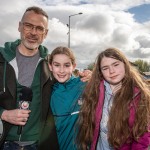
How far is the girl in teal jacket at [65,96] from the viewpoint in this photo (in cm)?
433

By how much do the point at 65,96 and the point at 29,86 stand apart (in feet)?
1.62

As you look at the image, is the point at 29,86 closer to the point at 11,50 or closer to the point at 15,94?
the point at 15,94

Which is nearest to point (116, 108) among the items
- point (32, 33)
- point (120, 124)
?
point (120, 124)

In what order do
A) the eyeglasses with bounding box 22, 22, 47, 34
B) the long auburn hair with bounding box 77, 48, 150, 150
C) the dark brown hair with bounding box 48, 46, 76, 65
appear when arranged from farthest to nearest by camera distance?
the eyeglasses with bounding box 22, 22, 47, 34, the dark brown hair with bounding box 48, 46, 76, 65, the long auburn hair with bounding box 77, 48, 150, 150

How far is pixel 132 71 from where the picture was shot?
14.4ft

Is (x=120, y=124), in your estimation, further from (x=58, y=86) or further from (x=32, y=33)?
(x=32, y=33)

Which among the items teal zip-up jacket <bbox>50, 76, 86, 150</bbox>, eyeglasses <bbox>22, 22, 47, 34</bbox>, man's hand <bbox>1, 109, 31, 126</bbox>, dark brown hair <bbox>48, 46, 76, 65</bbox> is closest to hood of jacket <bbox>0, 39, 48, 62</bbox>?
dark brown hair <bbox>48, 46, 76, 65</bbox>

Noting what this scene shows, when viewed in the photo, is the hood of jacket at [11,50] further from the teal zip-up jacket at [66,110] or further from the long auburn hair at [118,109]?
the long auburn hair at [118,109]

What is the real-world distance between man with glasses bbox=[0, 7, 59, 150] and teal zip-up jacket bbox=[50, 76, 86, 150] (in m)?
0.10

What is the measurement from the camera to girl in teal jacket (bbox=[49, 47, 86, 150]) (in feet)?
14.2

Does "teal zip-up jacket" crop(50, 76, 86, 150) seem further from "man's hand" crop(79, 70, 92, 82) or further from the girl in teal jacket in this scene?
"man's hand" crop(79, 70, 92, 82)

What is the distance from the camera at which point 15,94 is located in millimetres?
4227

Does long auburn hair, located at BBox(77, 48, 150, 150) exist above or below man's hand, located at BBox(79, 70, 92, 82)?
below

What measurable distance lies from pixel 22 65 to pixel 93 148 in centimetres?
146
